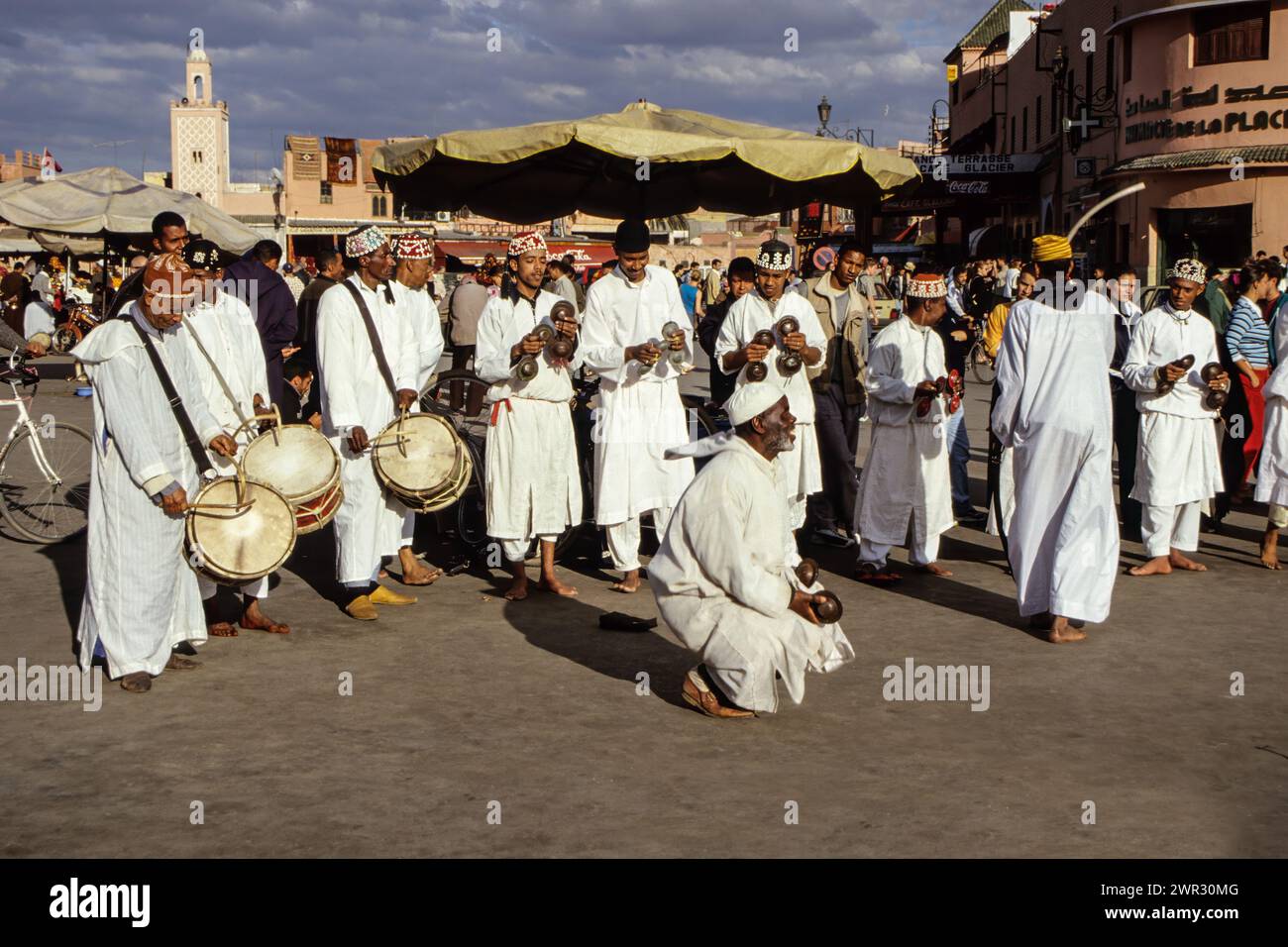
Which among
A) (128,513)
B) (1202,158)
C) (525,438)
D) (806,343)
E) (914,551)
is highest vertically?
(1202,158)

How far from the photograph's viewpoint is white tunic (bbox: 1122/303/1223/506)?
345 inches

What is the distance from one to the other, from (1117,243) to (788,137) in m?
24.5

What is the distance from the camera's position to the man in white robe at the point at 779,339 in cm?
893

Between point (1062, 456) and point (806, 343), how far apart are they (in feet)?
6.88

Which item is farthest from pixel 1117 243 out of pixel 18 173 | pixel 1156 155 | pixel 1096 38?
pixel 18 173

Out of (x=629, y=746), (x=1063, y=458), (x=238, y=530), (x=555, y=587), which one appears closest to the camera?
(x=629, y=746)

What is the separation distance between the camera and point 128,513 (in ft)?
20.6

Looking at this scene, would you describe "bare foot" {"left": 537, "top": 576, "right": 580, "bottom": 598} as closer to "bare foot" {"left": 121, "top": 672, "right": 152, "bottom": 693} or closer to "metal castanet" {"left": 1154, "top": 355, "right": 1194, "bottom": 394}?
"bare foot" {"left": 121, "top": 672, "right": 152, "bottom": 693}

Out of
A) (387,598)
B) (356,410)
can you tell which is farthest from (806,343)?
(387,598)

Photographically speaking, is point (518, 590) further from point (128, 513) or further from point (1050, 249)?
point (1050, 249)

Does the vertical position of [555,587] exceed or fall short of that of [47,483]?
it falls short

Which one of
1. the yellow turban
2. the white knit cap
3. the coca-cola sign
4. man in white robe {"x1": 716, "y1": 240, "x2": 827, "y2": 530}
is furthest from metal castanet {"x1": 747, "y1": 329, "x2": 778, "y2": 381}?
the coca-cola sign

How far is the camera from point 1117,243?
32.1 metres

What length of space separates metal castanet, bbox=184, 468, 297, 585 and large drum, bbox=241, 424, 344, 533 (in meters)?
0.36
